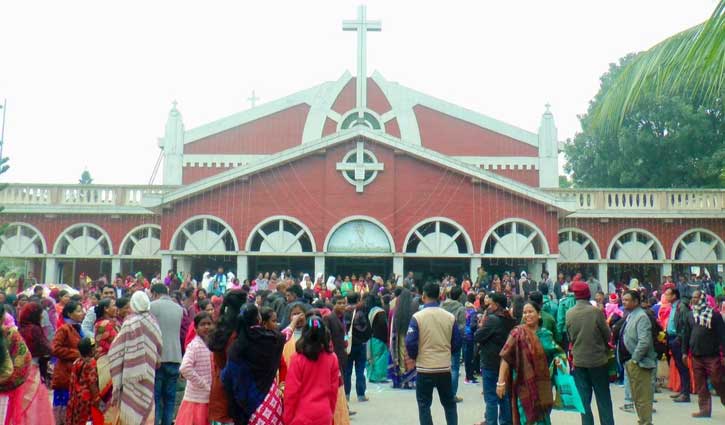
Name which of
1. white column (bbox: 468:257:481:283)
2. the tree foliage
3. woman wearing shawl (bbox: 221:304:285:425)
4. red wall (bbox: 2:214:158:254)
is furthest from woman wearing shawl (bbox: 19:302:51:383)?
the tree foliage

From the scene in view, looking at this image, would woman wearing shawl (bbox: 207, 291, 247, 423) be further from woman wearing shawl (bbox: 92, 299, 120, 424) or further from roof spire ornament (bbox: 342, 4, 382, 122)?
roof spire ornament (bbox: 342, 4, 382, 122)

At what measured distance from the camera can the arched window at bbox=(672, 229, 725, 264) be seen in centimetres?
2442

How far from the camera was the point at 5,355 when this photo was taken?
5984mm

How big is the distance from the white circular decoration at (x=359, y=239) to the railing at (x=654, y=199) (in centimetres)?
744

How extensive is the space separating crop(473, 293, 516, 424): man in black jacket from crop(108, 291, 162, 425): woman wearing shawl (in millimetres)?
3726

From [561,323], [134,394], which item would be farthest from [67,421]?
[561,323]

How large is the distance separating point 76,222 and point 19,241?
212 cm

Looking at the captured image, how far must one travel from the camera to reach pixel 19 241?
24.7 metres

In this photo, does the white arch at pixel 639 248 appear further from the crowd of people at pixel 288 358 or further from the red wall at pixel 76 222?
the red wall at pixel 76 222

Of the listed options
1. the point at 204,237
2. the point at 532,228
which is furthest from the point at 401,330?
the point at 204,237

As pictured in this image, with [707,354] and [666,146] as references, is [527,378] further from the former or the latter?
[666,146]

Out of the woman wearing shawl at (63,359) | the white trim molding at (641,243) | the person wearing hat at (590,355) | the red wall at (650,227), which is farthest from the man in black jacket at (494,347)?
the white trim molding at (641,243)

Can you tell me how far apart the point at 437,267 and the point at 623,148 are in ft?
49.3

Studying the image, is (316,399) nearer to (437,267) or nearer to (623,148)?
(437,267)
